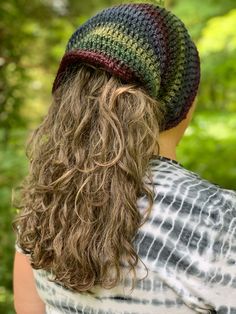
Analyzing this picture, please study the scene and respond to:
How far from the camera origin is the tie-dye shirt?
1367 millimetres

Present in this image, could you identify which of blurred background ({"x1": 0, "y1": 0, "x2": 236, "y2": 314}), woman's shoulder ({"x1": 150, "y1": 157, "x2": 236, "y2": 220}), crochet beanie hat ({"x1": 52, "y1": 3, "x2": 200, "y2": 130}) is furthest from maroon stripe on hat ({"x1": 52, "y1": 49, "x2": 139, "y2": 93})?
blurred background ({"x1": 0, "y1": 0, "x2": 236, "y2": 314})

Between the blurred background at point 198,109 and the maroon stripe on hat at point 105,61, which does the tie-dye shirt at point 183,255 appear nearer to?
the maroon stripe on hat at point 105,61

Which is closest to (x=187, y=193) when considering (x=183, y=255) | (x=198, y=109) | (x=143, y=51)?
Result: (x=183, y=255)

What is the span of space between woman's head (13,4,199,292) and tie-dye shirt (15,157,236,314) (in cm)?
4

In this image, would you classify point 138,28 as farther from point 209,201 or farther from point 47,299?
point 47,299

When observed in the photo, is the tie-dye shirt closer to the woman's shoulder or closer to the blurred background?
the woman's shoulder

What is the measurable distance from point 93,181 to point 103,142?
0.10 meters

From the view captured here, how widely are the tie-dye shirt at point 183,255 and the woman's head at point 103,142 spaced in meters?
0.04

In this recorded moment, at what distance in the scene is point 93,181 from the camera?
1447 millimetres

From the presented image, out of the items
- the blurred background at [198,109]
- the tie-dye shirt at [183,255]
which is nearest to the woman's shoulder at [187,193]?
the tie-dye shirt at [183,255]

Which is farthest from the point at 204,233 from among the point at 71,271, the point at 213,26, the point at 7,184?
the point at 213,26

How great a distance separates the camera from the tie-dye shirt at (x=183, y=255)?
137cm

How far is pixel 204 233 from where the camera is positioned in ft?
4.53

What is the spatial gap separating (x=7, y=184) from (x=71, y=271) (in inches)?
94.6
